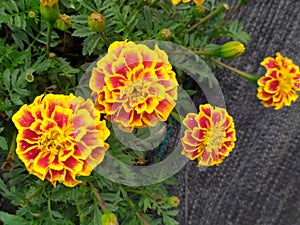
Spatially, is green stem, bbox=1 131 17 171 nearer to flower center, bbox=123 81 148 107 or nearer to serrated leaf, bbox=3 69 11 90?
serrated leaf, bbox=3 69 11 90

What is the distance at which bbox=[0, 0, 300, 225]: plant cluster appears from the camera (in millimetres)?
719

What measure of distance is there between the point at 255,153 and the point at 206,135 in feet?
1.41

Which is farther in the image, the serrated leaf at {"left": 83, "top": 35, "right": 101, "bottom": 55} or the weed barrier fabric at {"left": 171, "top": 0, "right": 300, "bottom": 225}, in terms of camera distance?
the weed barrier fabric at {"left": 171, "top": 0, "right": 300, "bottom": 225}

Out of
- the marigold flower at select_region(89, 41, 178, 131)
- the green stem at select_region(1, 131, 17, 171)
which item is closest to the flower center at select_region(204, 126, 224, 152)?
the marigold flower at select_region(89, 41, 178, 131)

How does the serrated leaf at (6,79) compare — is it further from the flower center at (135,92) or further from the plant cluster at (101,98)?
the flower center at (135,92)

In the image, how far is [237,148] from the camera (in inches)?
47.3

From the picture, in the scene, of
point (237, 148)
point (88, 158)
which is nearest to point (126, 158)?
point (88, 158)

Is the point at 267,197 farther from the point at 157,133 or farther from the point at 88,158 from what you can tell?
the point at 88,158

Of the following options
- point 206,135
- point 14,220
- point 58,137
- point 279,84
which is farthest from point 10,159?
point 279,84

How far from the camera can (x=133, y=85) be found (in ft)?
2.40

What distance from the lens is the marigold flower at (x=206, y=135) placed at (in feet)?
2.63

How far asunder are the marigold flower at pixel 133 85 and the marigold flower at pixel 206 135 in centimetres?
8

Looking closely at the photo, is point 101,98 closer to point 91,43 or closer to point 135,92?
point 135,92

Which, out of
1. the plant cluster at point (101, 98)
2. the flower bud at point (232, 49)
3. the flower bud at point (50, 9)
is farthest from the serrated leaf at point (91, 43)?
the flower bud at point (232, 49)
